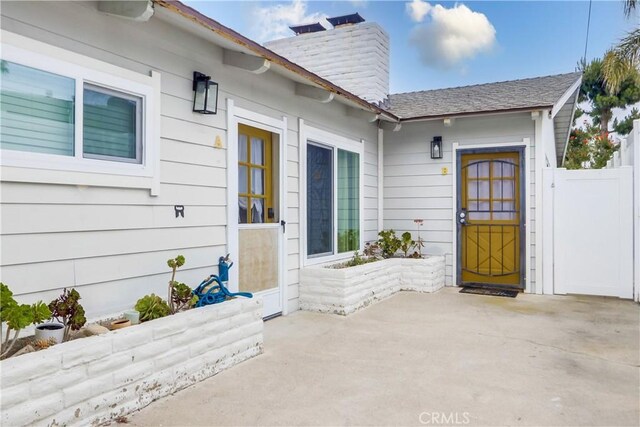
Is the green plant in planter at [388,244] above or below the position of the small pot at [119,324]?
above

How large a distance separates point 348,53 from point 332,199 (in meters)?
3.10

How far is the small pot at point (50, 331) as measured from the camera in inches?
89.8

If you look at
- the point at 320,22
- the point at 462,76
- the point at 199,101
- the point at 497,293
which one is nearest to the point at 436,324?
the point at 497,293

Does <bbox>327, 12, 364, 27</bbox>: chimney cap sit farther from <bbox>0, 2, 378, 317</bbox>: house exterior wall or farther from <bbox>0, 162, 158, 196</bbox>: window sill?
<bbox>0, 162, 158, 196</bbox>: window sill

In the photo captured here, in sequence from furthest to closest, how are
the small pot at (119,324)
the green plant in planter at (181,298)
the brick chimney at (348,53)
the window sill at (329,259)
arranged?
the brick chimney at (348,53) → the window sill at (329,259) → the green plant in planter at (181,298) → the small pot at (119,324)

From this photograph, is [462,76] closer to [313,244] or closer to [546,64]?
[546,64]

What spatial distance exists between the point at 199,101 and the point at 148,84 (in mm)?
482

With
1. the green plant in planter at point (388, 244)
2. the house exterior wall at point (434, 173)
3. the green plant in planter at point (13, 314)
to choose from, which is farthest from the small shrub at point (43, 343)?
the house exterior wall at point (434, 173)

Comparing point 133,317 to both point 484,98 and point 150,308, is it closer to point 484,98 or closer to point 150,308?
point 150,308

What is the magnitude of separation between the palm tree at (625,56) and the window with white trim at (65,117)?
7.82 m

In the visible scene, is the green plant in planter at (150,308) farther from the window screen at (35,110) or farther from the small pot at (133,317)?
the window screen at (35,110)

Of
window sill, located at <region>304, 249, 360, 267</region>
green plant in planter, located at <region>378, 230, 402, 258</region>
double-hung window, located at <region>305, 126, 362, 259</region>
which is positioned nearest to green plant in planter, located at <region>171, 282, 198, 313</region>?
window sill, located at <region>304, 249, 360, 267</region>

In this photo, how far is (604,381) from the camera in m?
2.94

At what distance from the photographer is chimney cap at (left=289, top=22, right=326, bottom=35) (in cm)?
811
